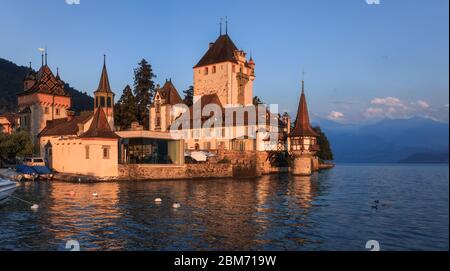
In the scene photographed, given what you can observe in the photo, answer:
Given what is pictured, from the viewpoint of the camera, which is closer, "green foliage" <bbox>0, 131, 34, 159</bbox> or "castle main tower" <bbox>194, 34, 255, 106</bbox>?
"green foliage" <bbox>0, 131, 34, 159</bbox>

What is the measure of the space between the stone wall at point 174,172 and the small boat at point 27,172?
9.56 m

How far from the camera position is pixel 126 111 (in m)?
78.9

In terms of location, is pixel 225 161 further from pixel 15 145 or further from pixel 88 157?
pixel 15 145

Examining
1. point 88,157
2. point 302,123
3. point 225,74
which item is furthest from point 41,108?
point 302,123

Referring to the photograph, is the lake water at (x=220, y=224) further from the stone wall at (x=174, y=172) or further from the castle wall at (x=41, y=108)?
the castle wall at (x=41, y=108)

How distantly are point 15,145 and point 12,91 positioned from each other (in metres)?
114

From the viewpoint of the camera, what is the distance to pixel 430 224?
65.4 ft

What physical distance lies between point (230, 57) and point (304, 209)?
56.0m

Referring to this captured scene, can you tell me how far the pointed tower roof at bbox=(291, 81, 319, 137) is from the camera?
208 ft

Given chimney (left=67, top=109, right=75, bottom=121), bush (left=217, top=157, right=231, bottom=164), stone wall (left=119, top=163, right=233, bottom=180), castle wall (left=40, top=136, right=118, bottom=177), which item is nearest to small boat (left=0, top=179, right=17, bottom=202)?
castle wall (left=40, top=136, right=118, bottom=177)

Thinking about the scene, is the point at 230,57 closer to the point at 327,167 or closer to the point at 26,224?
the point at 327,167

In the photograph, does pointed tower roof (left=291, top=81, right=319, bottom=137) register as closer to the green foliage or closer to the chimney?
the chimney

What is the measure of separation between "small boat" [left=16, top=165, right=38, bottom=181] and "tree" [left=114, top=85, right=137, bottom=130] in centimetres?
3242
